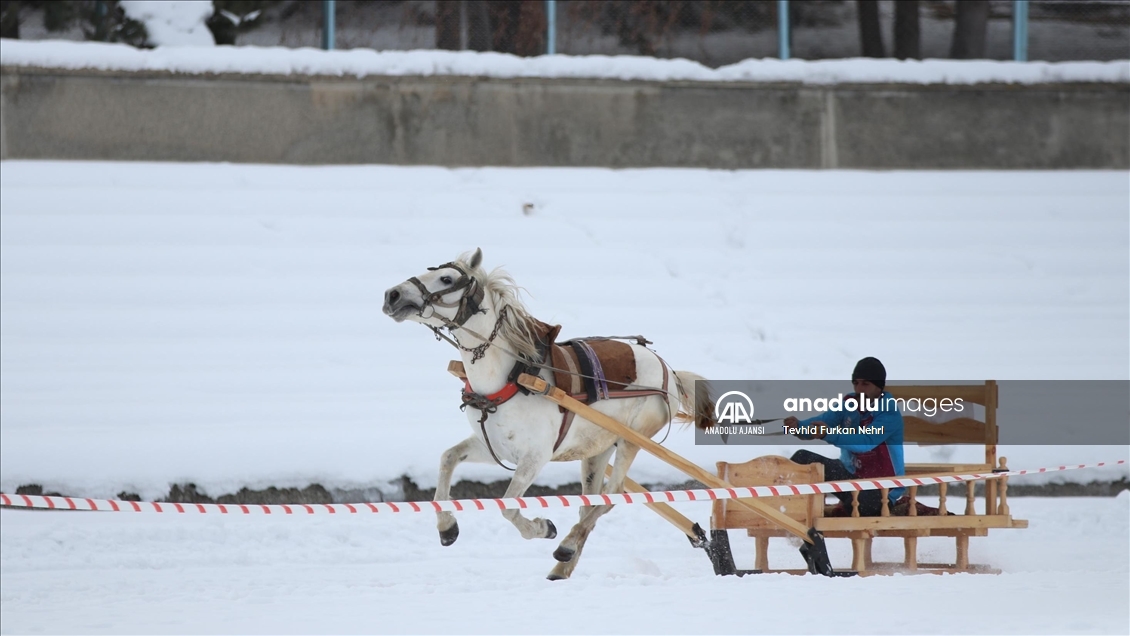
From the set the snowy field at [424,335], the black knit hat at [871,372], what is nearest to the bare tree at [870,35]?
the snowy field at [424,335]

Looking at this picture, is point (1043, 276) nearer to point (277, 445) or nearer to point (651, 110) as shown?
point (651, 110)

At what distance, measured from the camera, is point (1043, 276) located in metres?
10.6

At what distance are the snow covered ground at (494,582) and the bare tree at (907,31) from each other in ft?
16.1

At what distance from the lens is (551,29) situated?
11.4m

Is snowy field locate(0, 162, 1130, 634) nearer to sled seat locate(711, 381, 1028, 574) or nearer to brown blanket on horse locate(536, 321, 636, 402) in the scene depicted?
sled seat locate(711, 381, 1028, 574)

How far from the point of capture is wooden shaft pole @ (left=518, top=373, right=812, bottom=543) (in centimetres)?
577

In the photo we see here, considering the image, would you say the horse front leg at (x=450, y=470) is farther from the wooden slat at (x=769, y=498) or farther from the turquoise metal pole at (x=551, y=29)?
the turquoise metal pole at (x=551, y=29)

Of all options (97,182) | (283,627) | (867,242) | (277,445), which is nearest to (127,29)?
(97,182)

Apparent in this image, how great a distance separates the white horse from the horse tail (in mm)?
684

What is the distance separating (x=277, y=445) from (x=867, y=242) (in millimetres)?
5445

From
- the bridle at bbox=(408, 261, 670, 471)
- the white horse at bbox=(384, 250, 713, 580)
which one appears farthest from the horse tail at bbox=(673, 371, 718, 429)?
the bridle at bbox=(408, 261, 670, 471)

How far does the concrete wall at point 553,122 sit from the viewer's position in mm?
10797

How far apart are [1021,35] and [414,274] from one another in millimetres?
6516

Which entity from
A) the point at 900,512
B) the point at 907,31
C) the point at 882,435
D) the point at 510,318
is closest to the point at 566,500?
the point at 510,318
